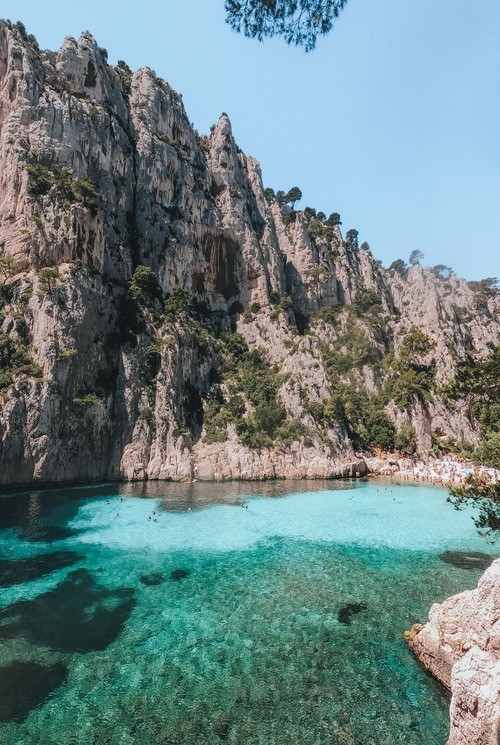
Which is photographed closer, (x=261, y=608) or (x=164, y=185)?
(x=261, y=608)

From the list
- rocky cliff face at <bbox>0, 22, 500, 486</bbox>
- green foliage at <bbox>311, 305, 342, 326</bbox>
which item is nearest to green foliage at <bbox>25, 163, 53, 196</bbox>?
rocky cliff face at <bbox>0, 22, 500, 486</bbox>

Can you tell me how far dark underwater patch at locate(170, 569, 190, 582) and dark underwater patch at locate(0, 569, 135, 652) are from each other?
1.75 meters

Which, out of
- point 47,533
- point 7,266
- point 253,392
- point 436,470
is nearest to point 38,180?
point 7,266

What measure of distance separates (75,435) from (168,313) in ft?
59.6

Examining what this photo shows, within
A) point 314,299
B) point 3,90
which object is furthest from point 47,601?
point 314,299

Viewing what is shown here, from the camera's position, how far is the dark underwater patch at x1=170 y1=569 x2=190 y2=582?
15.0 meters

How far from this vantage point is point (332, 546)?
19141 millimetres

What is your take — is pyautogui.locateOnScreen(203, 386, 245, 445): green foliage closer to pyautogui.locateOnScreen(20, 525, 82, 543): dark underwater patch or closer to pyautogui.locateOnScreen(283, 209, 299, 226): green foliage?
pyautogui.locateOnScreen(20, 525, 82, 543): dark underwater patch

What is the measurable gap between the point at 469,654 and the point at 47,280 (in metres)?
37.1

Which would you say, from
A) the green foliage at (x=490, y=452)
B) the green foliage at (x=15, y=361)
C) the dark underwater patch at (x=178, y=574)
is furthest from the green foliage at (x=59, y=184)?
the green foliage at (x=490, y=452)

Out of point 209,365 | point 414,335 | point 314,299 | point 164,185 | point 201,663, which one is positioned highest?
point 164,185

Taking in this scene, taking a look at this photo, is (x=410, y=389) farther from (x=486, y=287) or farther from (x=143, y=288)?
(x=486, y=287)

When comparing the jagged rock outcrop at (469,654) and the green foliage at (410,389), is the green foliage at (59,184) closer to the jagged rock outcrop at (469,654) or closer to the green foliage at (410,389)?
the green foliage at (410,389)

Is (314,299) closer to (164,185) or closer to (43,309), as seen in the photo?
(164,185)
